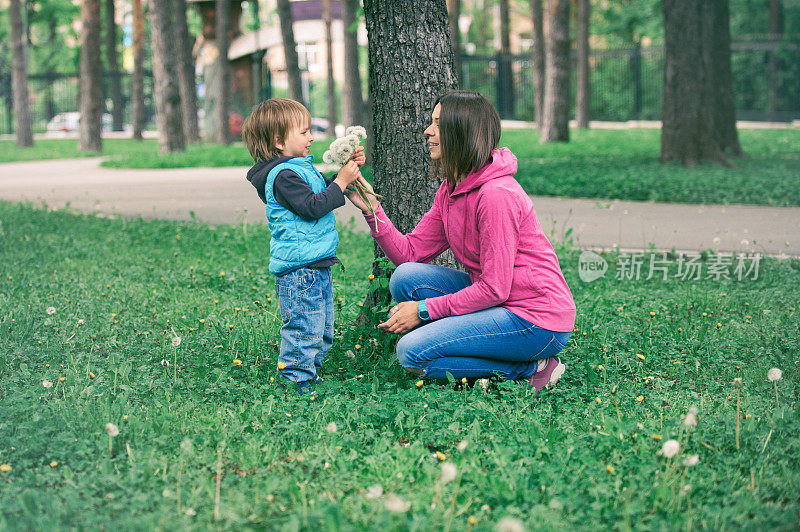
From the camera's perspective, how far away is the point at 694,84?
12.8m

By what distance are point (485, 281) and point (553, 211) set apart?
20.0ft

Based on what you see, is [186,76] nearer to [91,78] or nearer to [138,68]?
[138,68]

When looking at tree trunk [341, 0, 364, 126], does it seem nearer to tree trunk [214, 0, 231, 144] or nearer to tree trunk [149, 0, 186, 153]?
tree trunk [149, 0, 186, 153]

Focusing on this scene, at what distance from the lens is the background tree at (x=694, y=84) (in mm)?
12844

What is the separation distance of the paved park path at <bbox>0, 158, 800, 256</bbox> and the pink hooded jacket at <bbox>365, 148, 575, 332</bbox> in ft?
9.86

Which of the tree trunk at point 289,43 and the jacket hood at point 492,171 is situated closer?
the jacket hood at point 492,171

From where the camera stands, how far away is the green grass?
279 centimetres

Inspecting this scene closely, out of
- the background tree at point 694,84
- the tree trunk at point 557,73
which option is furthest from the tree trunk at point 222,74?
the background tree at point 694,84

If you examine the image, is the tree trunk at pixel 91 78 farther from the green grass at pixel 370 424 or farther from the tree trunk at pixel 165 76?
the green grass at pixel 370 424

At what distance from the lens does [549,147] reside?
18031 millimetres

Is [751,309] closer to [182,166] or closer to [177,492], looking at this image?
[177,492]

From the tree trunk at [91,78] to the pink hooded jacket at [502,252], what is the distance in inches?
773

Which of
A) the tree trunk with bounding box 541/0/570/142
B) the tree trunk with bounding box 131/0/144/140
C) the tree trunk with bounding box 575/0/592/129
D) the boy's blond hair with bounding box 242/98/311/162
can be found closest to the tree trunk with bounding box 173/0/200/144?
the tree trunk with bounding box 131/0/144/140

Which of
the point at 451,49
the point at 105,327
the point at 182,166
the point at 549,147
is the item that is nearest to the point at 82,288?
the point at 105,327
